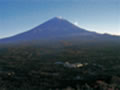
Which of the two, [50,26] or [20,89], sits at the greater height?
[50,26]

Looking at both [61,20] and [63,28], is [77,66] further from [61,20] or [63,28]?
[61,20]

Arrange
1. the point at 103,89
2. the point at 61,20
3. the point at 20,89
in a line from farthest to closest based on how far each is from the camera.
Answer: the point at 61,20 < the point at 20,89 < the point at 103,89

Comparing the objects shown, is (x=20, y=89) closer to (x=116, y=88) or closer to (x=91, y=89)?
(x=91, y=89)

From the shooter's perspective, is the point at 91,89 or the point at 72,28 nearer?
the point at 91,89

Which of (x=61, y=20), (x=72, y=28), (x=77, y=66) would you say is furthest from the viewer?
(x=61, y=20)

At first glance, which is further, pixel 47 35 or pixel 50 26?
pixel 50 26

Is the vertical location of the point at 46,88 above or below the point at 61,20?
below

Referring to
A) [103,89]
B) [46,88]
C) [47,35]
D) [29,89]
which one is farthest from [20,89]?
[47,35]

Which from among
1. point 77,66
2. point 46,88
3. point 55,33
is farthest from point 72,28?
point 46,88

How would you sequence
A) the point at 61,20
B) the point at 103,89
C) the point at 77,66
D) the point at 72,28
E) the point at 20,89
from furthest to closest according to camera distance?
the point at 61,20 → the point at 72,28 → the point at 77,66 → the point at 20,89 → the point at 103,89
